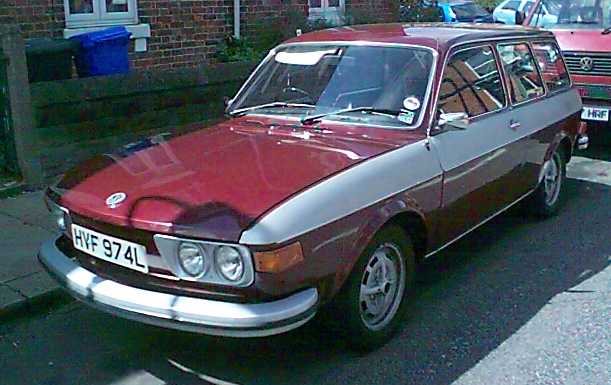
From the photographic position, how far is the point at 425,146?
412 centimetres

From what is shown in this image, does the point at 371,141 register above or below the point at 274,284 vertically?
above

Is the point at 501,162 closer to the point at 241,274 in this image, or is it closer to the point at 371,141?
the point at 371,141

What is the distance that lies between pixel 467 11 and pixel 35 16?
15422mm

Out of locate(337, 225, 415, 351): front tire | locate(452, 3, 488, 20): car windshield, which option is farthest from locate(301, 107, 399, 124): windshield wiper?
locate(452, 3, 488, 20): car windshield

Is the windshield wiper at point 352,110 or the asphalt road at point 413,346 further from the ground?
the windshield wiper at point 352,110

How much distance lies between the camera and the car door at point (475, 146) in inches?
170

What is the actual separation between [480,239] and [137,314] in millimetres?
3158

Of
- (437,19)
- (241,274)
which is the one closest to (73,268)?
(241,274)

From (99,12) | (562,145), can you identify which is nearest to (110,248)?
(562,145)

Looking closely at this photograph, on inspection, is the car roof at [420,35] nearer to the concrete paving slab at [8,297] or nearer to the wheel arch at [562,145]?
the wheel arch at [562,145]

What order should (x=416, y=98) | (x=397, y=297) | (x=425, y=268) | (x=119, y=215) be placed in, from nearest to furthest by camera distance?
(x=119, y=215) → (x=397, y=297) → (x=416, y=98) → (x=425, y=268)

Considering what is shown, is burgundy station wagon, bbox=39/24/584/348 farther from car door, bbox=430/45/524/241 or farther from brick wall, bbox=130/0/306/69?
brick wall, bbox=130/0/306/69

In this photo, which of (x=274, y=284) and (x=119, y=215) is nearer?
(x=274, y=284)

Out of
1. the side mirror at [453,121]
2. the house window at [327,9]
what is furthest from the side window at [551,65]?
the house window at [327,9]
